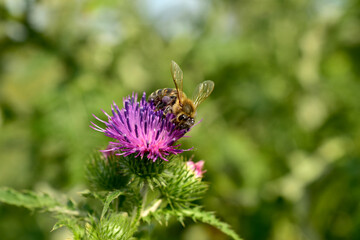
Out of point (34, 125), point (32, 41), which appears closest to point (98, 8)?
point (32, 41)

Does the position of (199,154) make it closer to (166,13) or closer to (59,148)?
(59,148)

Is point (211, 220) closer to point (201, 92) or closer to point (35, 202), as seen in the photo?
point (35, 202)

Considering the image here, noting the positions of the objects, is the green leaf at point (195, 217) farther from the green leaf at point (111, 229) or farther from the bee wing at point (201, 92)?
the bee wing at point (201, 92)

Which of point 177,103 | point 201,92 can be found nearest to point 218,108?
point 201,92

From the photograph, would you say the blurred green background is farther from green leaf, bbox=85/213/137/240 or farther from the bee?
green leaf, bbox=85/213/137/240

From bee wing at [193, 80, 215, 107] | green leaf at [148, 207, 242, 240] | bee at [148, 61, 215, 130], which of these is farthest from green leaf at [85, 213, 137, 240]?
bee wing at [193, 80, 215, 107]
